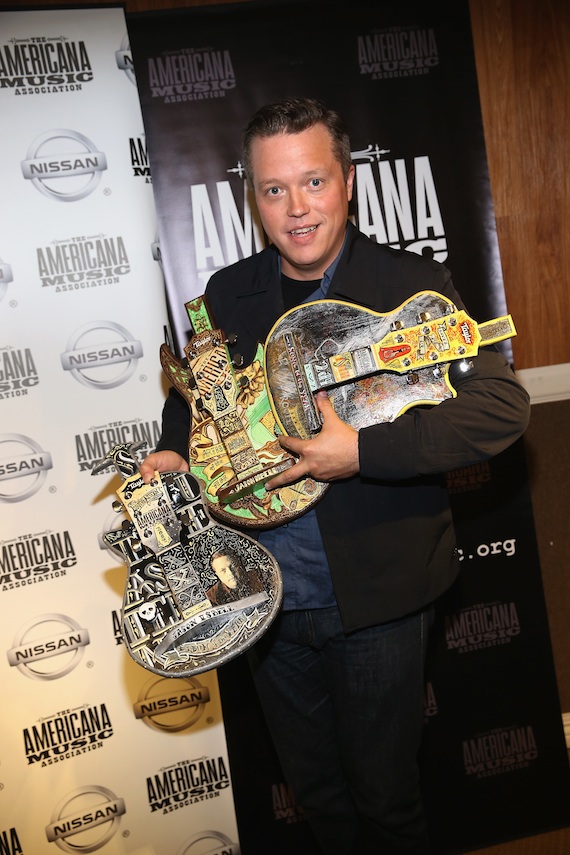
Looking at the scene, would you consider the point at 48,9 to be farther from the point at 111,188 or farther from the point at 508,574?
the point at 508,574

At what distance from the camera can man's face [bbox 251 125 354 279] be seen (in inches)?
65.3

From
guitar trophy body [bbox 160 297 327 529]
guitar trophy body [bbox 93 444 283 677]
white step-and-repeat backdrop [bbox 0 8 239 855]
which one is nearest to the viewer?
guitar trophy body [bbox 93 444 283 677]

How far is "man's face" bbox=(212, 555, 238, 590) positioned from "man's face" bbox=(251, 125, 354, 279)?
2.25 ft

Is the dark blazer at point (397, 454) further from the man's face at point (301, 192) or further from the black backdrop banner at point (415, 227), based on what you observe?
the black backdrop banner at point (415, 227)

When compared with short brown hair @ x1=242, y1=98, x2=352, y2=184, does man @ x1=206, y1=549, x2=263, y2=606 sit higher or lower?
lower

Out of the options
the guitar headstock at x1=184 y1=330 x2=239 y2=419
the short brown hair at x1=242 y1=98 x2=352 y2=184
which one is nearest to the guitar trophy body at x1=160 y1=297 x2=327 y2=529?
the guitar headstock at x1=184 y1=330 x2=239 y2=419

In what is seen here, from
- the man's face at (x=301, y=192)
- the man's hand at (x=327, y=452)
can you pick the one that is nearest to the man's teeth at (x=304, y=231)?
the man's face at (x=301, y=192)

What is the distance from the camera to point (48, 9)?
2277mm

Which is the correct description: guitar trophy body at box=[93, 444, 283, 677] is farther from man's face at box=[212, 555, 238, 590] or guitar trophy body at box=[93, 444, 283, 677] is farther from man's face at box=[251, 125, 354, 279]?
man's face at box=[251, 125, 354, 279]

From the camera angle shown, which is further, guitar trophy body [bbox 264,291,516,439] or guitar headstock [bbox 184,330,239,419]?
guitar headstock [bbox 184,330,239,419]

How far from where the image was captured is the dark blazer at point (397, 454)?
5.06 feet

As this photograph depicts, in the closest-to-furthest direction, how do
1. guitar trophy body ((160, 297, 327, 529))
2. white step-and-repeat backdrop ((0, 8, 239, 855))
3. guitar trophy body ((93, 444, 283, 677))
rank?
guitar trophy body ((93, 444, 283, 677))
guitar trophy body ((160, 297, 327, 529))
white step-and-repeat backdrop ((0, 8, 239, 855))

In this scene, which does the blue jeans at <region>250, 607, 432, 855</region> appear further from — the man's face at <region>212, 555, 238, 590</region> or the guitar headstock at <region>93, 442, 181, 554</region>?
the guitar headstock at <region>93, 442, 181, 554</region>

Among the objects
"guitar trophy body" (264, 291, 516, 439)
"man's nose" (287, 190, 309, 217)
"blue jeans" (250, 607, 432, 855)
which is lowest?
"blue jeans" (250, 607, 432, 855)
